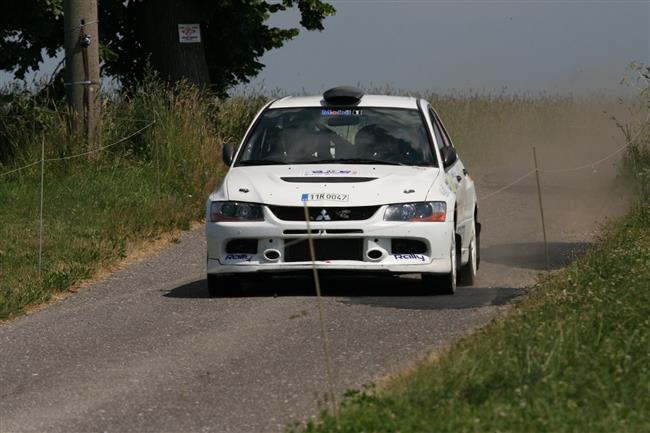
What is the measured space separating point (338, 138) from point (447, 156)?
3.25 feet

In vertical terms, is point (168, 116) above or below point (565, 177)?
above

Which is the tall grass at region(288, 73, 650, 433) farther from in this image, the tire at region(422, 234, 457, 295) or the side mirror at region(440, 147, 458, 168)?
the side mirror at region(440, 147, 458, 168)

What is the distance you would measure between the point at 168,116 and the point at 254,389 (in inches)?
563

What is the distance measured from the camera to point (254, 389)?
33.3 ft

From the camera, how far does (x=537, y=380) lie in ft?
28.8

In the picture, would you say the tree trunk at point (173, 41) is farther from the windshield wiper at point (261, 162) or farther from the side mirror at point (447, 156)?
the side mirror at point (447, 156)

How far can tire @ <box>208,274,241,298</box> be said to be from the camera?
47.7 feet

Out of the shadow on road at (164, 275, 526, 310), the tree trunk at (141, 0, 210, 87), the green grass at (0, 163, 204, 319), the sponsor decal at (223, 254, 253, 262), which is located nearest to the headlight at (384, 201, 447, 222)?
the shadow on road at (164, 275, 526, 310)

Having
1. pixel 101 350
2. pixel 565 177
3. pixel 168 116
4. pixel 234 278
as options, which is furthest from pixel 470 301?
pixel 565 177

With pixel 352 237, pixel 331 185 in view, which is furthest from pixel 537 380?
pixel 331 185

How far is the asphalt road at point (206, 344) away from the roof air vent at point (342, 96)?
1627 mm

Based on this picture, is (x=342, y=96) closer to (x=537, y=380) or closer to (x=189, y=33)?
(x=537, y=380)

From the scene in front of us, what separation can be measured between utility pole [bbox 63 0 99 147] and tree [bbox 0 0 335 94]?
97.7 inches

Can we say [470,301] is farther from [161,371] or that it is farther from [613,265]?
[161,371]
